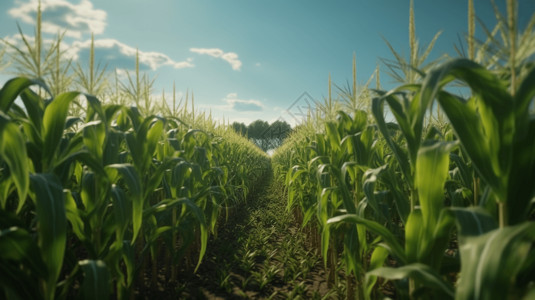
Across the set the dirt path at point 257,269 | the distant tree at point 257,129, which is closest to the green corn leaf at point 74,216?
the dirt path at point 257,269

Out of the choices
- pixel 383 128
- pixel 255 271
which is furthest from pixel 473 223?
pixel 255 271

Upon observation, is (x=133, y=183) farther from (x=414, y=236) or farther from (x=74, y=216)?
(x=414, y=236)

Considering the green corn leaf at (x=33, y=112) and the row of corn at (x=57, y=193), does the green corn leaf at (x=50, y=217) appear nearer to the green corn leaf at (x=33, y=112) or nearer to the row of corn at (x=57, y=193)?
the row of corn at (x=57, y=193)

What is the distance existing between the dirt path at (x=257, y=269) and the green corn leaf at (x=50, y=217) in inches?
65.1

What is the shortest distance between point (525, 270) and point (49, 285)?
1.87 metres

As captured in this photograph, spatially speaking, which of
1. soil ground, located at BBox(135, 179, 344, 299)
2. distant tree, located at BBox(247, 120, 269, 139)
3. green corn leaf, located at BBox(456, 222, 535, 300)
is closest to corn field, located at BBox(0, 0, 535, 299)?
green corn leaf, located at BBox(456, 222, 535, 300)

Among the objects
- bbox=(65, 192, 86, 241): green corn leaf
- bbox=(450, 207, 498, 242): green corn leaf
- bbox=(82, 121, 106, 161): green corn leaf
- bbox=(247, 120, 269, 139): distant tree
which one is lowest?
bbox=(65, 192, 86, 241): green corn leaf

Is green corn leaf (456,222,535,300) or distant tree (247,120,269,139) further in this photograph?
distant tree (247,120,269,139)

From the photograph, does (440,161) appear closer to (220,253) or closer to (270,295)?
(270,295)

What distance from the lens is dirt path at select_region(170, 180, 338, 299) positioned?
9.12 feet

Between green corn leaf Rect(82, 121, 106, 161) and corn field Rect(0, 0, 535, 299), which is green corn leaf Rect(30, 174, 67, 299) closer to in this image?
corn field Rect(0, 0, 535, 299)

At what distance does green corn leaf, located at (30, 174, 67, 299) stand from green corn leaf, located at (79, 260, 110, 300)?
0.48 feet

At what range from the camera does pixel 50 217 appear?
3.84ft

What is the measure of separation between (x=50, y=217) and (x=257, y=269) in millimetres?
2679
